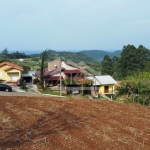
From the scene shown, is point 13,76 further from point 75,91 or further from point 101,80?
point 101,80

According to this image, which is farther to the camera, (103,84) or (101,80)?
(101,80)

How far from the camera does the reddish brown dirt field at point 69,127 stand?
19.7ft

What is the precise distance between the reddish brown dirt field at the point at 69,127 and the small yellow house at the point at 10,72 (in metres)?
22.7

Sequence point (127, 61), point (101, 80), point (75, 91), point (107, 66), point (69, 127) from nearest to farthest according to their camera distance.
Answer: point (69, 127) → point (75, 91) → point (101, 80) → point (127, 61) → point (107, 66)

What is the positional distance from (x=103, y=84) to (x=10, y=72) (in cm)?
1116

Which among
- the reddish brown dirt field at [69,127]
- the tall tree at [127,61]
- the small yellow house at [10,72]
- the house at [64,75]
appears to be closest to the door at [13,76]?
the small yellow house at [10,72]

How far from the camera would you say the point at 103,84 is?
1297 inches

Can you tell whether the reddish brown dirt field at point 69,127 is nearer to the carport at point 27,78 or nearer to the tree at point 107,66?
the carport at point 27,78

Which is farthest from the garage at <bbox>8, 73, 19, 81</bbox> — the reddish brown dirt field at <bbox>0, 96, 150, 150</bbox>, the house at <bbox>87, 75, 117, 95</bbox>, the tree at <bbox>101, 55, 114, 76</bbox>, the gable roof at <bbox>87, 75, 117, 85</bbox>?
the tree at <bbox>101, 55, 114, 76</bbox>

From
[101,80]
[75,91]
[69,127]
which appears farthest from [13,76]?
[69,127]

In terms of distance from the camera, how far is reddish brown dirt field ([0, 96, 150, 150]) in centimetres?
602

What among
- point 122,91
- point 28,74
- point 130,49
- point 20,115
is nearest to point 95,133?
point 20,115

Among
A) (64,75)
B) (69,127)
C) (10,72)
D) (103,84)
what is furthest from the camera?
(103,84)

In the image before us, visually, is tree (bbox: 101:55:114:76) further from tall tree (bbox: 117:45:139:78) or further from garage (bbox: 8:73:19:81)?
garage (bbox: 8:73:19:81)
